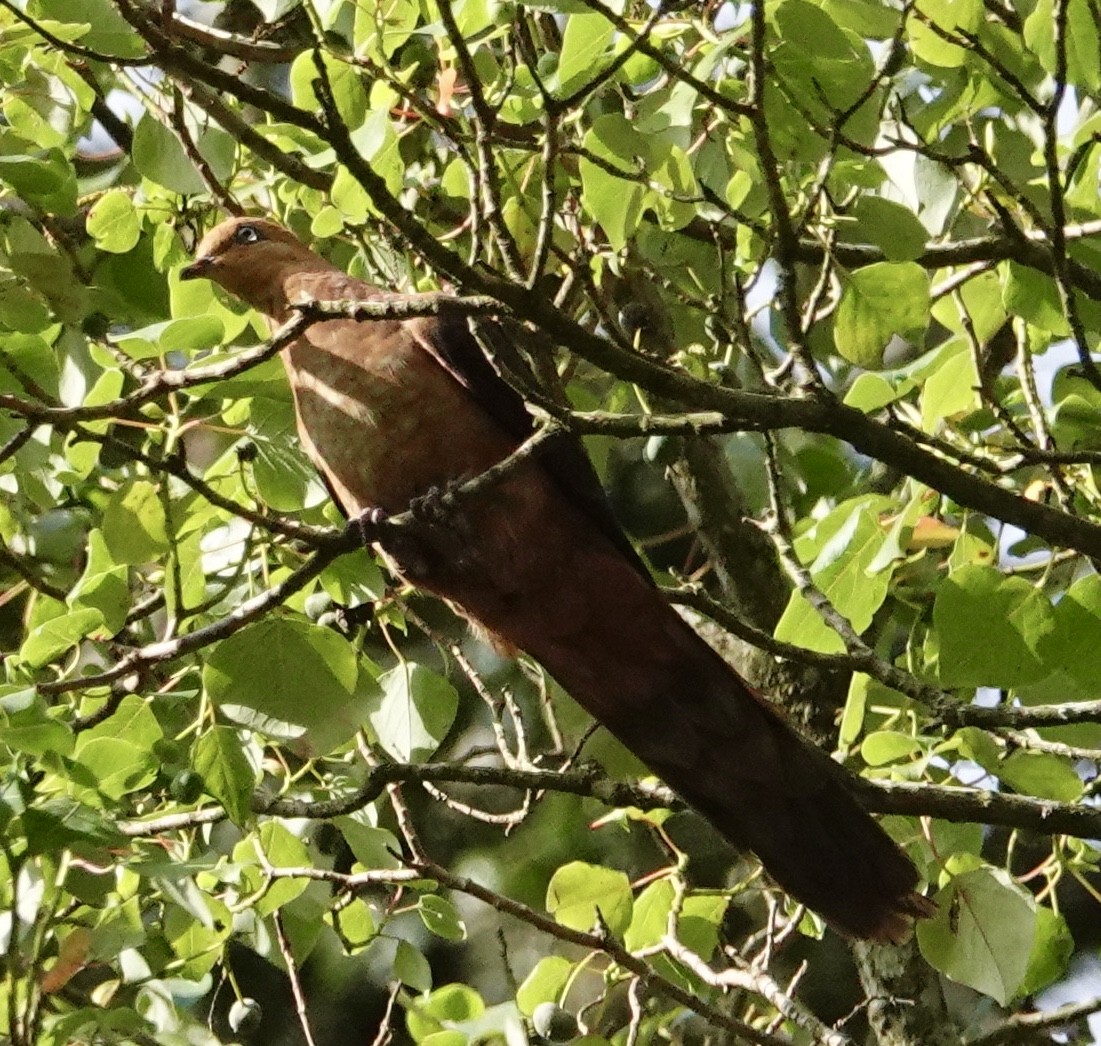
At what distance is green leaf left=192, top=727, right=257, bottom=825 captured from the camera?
197 centimetres

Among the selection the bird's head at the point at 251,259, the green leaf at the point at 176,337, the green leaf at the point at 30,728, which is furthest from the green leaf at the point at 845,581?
the bird's head at the point at 251,259

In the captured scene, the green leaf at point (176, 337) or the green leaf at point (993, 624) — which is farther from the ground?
the green leaf at point (176, 337)

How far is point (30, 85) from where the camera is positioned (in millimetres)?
2389

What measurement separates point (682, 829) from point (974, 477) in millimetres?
2464

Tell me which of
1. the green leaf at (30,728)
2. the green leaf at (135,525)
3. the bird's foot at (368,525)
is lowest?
the green leaf at (30,728)

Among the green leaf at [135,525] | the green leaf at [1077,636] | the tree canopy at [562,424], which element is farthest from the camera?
the green leaf at [135,525]

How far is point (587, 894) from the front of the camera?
97.6 inches

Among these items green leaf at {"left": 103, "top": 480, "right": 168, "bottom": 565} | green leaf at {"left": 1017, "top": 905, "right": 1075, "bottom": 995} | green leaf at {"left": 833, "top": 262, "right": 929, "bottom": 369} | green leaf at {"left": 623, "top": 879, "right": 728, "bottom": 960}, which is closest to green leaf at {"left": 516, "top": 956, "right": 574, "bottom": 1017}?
green leaf at {"left": 623, "top": 879, "right": 728, "bottom": 960}

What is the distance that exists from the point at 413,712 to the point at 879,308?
3.02 ft

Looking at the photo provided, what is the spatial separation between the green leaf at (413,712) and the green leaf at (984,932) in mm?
761

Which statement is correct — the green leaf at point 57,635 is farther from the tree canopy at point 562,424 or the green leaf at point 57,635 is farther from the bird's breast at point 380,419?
the bird's breast at point 380,419

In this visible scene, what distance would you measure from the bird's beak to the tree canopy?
0.04 meters

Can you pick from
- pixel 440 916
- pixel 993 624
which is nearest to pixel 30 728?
pixel 440 916

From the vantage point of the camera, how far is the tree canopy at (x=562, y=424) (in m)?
1.80
